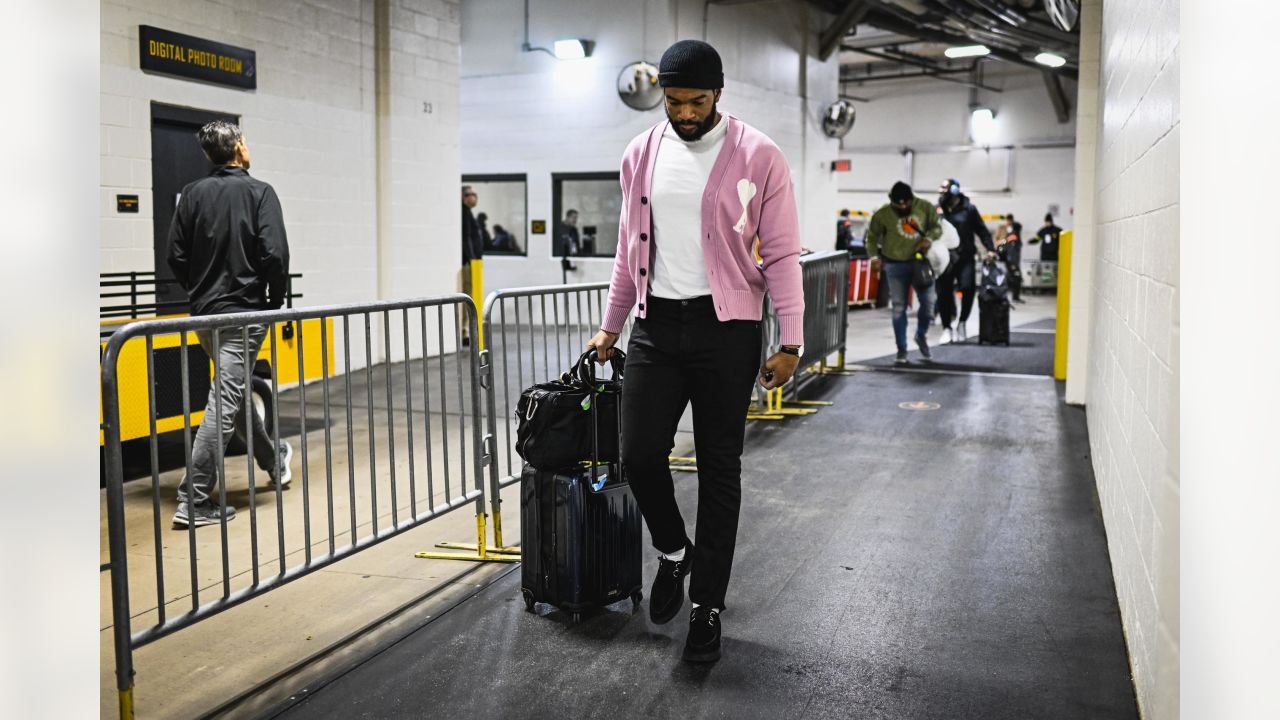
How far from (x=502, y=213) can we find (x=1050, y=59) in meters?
8.13

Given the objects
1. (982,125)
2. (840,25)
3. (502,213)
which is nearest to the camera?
(502,213)

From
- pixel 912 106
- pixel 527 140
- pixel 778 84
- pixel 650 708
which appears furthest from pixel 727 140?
pixel 912 106

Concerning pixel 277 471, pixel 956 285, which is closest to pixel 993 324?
pixel 956 285

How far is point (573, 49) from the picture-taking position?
14383 mm

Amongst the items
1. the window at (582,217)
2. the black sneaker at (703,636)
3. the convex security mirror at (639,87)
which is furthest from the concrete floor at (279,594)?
the window at (582,217)

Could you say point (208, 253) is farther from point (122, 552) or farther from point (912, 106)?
point (912, 106)

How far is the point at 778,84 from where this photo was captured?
16.9 meters

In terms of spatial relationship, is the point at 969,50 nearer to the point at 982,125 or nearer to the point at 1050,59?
the point at 1050,59

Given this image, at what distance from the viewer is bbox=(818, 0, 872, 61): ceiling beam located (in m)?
16.4

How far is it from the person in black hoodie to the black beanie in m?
8.32

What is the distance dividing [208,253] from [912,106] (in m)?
25.3

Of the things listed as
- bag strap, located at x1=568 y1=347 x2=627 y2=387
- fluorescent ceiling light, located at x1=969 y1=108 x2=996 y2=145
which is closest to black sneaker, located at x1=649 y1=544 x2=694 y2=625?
bag strap, located at x1=568 y1=347 x2=627 y2=387

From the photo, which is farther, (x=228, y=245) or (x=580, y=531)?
(x=228, y=245)

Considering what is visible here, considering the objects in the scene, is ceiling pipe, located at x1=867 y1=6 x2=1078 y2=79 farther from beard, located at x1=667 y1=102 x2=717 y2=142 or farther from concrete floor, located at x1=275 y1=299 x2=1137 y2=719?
beard, located at x1=667 y1=102 x2=717 y2=142
